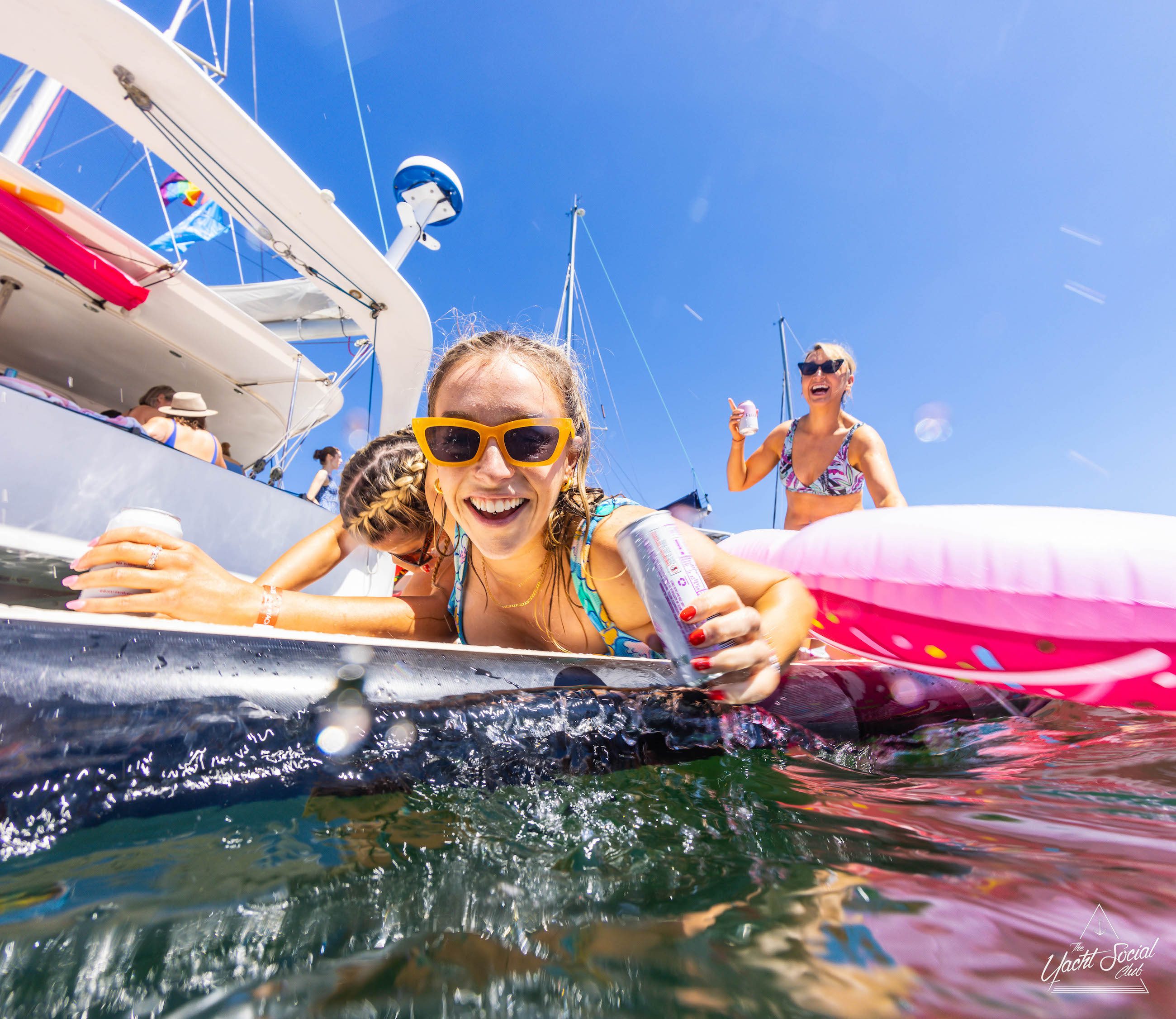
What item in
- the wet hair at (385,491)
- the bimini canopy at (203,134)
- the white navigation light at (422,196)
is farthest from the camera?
the white navigation light at (422,196)

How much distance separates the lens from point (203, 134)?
4066 millimetres

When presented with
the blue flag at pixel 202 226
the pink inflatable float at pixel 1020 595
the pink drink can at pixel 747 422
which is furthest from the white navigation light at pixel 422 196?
the pink inflatable float at pixel 1020 595

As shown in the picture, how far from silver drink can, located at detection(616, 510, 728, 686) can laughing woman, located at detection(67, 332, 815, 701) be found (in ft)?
0.10

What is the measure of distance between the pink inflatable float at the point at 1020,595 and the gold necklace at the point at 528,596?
1075mm

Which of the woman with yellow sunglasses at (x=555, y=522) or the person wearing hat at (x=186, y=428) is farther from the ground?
the person wearing hat at (x=186, y=428)

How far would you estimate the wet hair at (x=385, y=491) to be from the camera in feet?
7.62

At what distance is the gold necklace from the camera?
2.05 metres

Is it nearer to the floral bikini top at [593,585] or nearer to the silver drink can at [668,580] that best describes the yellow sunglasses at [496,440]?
the floral bikini top at [593,585]

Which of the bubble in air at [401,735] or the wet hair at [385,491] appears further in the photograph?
the wet hair at [385,491]

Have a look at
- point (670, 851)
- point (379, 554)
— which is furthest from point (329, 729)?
point (379, 554)

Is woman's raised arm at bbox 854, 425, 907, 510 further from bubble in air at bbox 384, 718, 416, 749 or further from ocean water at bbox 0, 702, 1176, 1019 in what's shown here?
bubble in air at bbox 384, 718, 416, 749

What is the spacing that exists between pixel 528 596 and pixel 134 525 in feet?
4.20

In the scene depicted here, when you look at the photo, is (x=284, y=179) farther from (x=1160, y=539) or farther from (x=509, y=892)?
(x=1160, y=539)

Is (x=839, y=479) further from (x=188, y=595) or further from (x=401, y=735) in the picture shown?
(x=188, y=595)
